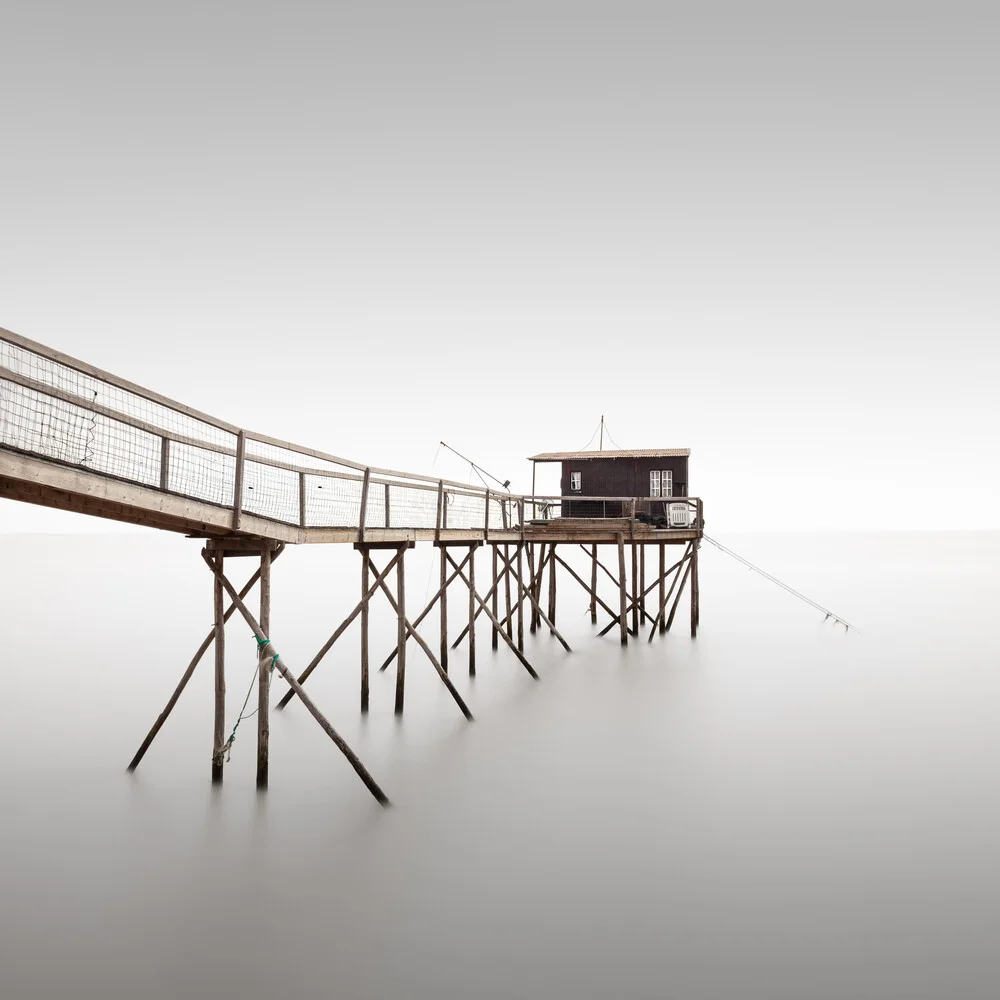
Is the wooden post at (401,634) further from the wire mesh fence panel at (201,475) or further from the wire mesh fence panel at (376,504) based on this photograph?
the wire mesh fence panel at (201,475)

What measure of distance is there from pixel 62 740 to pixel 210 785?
4.14 meters

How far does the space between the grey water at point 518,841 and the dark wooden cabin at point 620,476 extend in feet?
23.5

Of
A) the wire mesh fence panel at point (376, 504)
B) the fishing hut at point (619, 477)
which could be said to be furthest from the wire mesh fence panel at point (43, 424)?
the fishing hut at point (619, 477)

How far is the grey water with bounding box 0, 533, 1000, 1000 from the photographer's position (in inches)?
251

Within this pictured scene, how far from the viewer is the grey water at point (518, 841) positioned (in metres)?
6.39

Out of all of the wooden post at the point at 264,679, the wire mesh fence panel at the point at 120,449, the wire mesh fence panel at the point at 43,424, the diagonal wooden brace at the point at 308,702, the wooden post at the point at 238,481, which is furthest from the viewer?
the wooden post at the point at 264,679

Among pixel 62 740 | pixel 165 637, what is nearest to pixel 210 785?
pixel 62 740

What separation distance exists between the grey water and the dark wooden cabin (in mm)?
7165

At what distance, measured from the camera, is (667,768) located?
11555 mm

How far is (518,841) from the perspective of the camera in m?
8.82

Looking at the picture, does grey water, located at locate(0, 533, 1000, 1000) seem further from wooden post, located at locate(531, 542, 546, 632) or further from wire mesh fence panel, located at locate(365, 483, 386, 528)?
wooden post, located at locate(531, 542, 546, 632)

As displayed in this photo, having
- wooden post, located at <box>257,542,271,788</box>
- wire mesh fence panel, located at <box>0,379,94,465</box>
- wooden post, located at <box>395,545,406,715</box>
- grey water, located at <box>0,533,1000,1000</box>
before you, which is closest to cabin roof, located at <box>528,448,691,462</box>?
grey water, located at <box>0,533,1000,1000</box>

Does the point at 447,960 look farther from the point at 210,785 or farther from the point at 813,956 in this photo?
the point at 210,785

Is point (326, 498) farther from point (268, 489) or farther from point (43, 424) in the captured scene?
point (43, 424)
